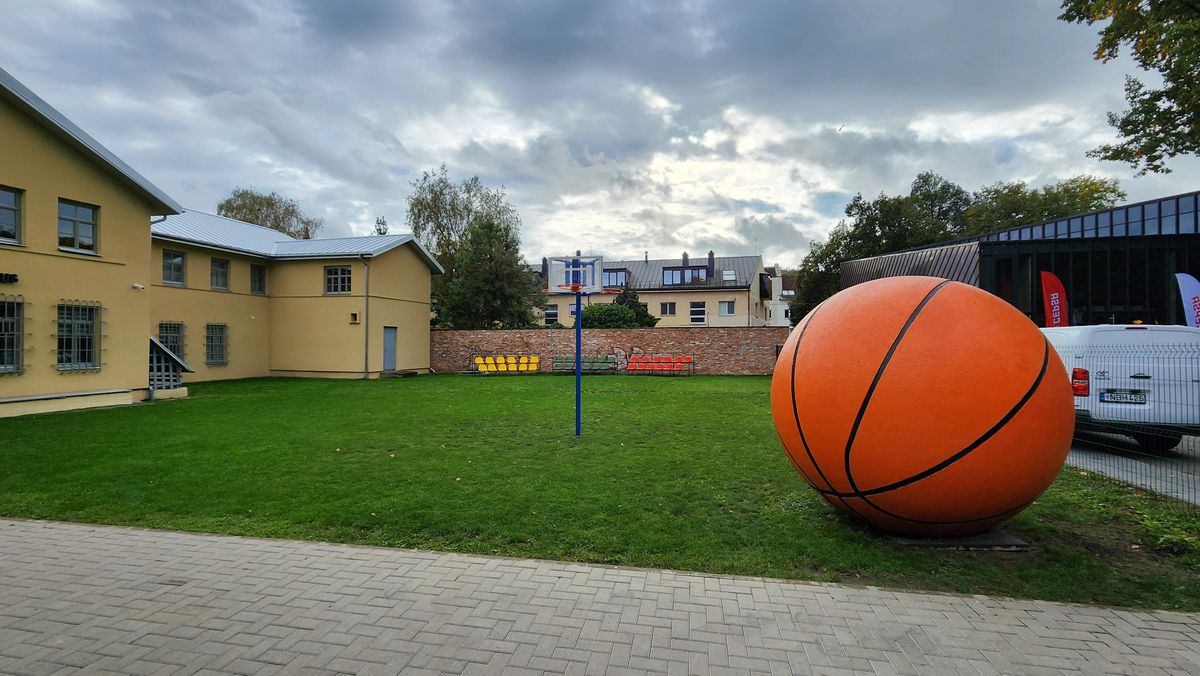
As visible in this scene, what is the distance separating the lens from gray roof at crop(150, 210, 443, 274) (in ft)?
77.0

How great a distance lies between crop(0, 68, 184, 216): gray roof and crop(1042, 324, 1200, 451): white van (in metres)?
22.0

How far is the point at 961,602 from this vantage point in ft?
13.1

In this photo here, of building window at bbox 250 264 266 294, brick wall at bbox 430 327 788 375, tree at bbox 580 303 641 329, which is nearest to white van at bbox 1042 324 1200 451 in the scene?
brick wall at bbox 430 327 788 375

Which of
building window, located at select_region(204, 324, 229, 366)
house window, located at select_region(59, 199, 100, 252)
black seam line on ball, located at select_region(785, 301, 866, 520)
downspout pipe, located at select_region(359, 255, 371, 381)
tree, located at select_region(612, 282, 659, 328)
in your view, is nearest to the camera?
black seam line on ball, located at select_region(785, 301, 866, 520)

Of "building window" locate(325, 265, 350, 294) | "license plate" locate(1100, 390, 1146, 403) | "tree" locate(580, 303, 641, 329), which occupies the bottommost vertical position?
"license plate" locate(1100, 390, 1146, 403)

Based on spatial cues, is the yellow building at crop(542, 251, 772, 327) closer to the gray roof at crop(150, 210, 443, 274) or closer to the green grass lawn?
the gray roof at crop(150, 210, 443, 274)

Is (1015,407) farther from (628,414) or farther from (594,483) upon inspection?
(628,414)

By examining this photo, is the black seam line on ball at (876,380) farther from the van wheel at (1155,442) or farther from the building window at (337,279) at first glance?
the building window at (337,279)

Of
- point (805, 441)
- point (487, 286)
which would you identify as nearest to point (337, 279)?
point (487, 286)

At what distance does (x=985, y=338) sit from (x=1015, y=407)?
55cm

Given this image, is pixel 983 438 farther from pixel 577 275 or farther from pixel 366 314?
pixel 366 314

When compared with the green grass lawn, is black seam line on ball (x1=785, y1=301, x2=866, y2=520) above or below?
above

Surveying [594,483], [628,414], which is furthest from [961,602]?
[628,414]

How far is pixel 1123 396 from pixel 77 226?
2375cm
